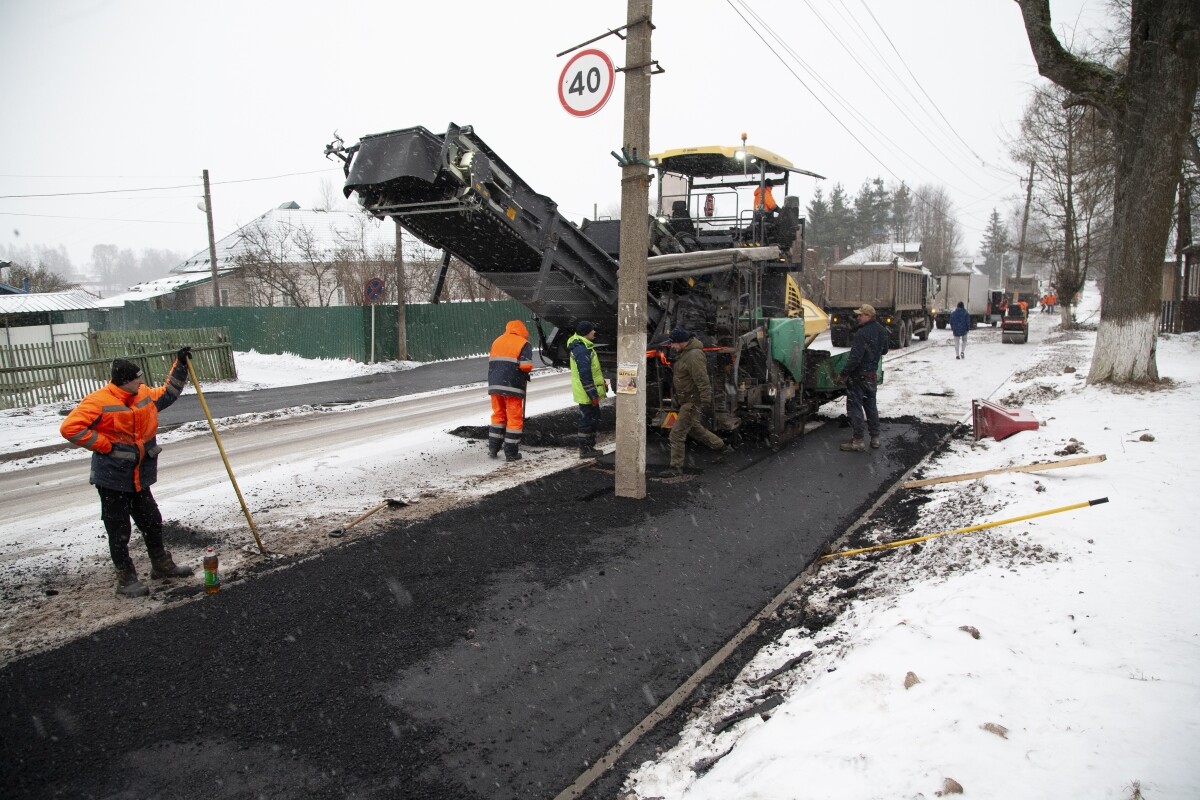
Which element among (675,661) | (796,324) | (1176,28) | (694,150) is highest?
(1176,28)

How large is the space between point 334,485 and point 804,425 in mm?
6588

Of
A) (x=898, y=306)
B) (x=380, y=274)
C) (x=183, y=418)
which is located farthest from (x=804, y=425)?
(x=380, y=274)

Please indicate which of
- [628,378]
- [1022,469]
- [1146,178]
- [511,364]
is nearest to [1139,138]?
[1146,178]

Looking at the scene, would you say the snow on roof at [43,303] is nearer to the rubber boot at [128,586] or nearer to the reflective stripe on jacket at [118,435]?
the reflective stripe on jacket at [118,435]

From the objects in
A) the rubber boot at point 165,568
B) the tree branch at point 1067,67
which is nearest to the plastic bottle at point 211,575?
the rubber boot at point 165,568

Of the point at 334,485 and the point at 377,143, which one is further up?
the point at 377,143

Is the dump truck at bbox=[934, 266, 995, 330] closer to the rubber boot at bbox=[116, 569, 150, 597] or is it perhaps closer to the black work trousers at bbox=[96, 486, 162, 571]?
the black work trousers at bbox=[96, 486, 162, 571]

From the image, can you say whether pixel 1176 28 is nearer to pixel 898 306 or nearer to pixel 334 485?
pixel 334 485

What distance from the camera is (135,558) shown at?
18.8 feet

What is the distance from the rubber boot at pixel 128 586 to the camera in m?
4.98

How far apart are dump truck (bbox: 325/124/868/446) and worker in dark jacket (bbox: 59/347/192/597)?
271cm

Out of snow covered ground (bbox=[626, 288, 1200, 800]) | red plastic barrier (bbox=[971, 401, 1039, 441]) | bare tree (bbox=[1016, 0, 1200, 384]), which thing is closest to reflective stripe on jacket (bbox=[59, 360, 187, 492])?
snow covered ground (bbox=[626, 288, 1200, 800])

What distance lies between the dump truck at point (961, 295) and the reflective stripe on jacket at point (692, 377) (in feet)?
94.1

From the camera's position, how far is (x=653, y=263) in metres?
8.12
